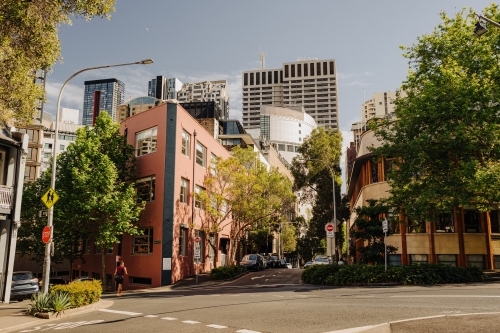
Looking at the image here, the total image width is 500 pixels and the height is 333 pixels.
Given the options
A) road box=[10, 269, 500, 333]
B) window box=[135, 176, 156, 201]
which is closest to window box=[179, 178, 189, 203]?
window box=[135, 176, 156, 201]

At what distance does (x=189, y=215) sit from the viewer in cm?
3512

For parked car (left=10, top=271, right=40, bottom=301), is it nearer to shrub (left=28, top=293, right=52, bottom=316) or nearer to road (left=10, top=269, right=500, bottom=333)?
shrub (left=28, top=293, right=52, bottom=316)

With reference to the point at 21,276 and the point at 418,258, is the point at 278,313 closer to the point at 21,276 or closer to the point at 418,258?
the point at 21,276

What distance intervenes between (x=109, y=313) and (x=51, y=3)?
10.5 metres

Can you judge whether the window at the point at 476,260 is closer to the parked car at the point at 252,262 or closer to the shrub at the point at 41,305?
the parked car at the point at 252,262

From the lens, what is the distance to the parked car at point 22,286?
907 inches

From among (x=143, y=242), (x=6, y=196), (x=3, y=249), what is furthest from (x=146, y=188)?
(x=3, y=249)

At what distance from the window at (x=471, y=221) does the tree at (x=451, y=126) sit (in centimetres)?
640

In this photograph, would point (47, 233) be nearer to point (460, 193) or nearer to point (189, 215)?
point (189, 215)

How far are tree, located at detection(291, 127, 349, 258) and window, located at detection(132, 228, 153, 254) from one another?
21.9 m

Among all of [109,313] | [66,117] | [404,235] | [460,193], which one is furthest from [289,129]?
[109,313]

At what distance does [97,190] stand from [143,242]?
549 cm

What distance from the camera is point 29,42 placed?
14523mm

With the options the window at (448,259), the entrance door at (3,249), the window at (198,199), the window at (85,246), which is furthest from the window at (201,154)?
the window at (448,259)
